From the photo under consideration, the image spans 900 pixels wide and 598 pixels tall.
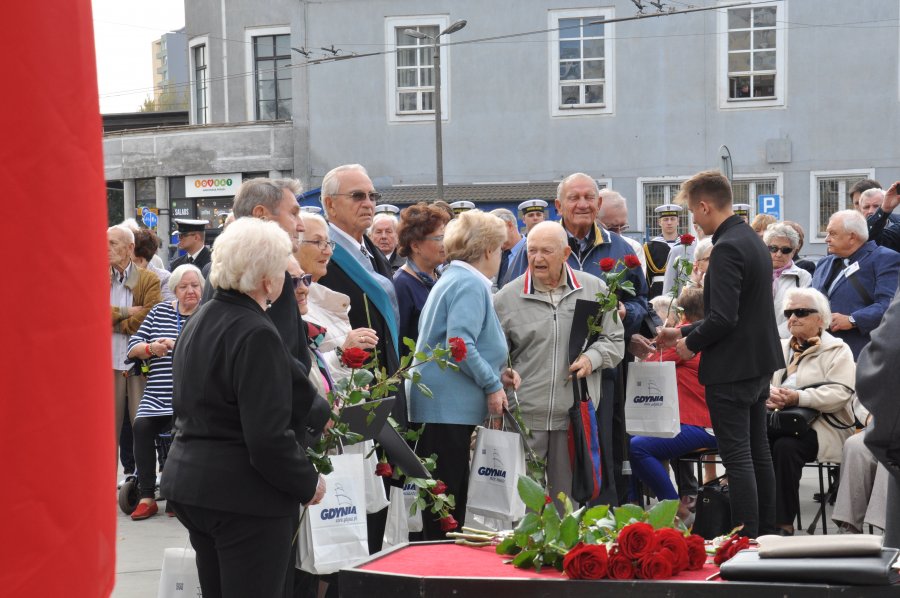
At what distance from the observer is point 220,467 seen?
3508 millimetres

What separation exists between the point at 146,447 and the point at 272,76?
2732cm

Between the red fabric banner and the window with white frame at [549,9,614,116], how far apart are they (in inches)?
1121

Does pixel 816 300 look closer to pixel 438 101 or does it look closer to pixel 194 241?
pixel 194 241

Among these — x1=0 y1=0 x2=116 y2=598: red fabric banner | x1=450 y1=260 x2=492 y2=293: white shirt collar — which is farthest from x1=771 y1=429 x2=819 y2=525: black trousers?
x1=0 y1=0 x2=116 y2=598: red fabric banner

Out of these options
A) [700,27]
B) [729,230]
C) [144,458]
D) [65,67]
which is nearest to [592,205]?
[729,230]

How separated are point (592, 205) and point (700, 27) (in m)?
22.6

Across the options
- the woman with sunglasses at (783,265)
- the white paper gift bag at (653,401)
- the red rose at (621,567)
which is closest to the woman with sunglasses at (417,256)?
the white paper gift bag at (653,401)

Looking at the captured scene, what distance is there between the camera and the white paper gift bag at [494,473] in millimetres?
5867

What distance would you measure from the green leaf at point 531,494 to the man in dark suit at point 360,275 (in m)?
1.56

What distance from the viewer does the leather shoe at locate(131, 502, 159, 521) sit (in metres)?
8.17

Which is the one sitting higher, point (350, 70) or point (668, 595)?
point (350, 70)

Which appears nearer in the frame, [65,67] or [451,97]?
[65,67]

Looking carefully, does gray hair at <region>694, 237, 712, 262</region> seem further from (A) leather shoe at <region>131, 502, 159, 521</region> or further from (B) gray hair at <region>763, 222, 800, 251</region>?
(A) leather shoe at <region>131, 502, 159, 521</region>

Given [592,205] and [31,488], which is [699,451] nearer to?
[592,205]
